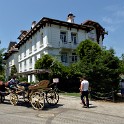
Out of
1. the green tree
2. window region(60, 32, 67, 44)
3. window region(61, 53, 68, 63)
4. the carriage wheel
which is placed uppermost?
window region(60, 32, 67, 44)

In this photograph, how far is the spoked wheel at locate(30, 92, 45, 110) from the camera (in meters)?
14.5

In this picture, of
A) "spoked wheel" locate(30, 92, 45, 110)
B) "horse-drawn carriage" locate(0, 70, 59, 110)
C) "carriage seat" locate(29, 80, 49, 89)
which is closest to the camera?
"spoked wheel" locate(30, 92, 45, 110)

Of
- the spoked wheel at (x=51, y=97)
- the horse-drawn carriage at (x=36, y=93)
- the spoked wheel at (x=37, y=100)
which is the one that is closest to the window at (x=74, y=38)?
the horse-drawn carriage at (x=36, y=93)

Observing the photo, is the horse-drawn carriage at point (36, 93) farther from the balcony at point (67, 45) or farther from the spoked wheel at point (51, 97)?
the balcony at point (67, 45)

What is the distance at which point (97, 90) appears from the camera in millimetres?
19484

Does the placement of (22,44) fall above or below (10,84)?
above

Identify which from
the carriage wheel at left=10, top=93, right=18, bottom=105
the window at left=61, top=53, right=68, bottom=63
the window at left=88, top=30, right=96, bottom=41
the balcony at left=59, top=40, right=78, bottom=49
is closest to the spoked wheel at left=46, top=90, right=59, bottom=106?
the carriage wheel at left=10, top=93, right=18, bottom=105

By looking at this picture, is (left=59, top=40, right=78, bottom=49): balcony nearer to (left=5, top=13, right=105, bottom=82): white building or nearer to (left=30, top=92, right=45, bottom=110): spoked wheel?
(left=5, top=13, right=105, bottom=82): white building

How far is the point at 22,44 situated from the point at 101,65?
98.5 ft

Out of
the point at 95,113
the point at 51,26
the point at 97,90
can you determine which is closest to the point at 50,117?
the point at 95,113

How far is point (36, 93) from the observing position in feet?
48.7

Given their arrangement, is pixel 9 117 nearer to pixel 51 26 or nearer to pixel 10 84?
pixel 10 84

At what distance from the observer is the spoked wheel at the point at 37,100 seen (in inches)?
572

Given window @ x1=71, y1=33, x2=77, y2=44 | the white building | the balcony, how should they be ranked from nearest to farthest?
the white building → the balcony → window @ x1=71, y1=33, x2=77, y2=44
